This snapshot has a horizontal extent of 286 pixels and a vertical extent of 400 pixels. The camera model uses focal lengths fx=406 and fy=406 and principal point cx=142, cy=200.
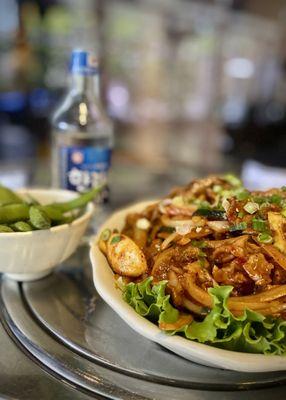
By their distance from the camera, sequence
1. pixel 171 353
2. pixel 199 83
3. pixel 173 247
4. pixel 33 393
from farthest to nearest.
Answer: pixel 199 83, pixel 173 247, pixel 171 353, pixel 33 393

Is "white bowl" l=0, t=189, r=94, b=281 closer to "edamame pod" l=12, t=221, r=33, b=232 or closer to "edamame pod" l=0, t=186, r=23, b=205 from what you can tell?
"edamame pod" l=12, t=221, r=33, b=232

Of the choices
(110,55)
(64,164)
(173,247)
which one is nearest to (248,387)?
(173,247)

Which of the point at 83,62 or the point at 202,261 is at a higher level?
the point at 83,62

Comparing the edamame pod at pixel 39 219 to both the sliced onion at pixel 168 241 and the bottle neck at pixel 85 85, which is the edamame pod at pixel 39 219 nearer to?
the sliced onion at pixel 168 241

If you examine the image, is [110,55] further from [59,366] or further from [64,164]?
[59,366]

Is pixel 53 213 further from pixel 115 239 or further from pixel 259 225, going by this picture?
pixel 259 225

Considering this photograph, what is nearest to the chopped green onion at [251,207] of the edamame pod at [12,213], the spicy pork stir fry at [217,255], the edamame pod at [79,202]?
the spicy pork stir fry at [217,255]

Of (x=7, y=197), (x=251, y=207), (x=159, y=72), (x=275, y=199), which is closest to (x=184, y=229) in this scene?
(x=251, y=207)
